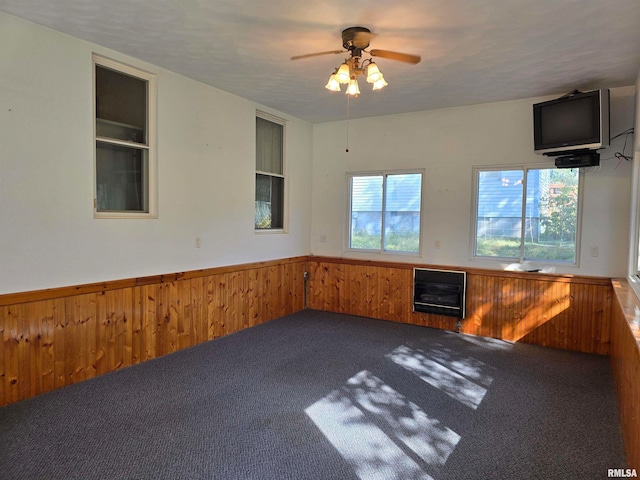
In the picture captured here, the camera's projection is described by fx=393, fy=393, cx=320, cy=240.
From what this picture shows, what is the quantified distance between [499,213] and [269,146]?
315cm

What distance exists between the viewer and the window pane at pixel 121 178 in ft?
11.6

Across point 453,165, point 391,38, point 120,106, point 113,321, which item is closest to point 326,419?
point 113,321

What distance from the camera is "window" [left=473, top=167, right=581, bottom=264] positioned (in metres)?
4.50

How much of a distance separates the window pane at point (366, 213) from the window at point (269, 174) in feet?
3.54

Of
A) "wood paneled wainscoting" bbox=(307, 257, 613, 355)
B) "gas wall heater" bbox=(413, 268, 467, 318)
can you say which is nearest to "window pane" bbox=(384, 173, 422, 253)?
"wood paneled wainscoting" bbox=(307, 257, 613, 355)

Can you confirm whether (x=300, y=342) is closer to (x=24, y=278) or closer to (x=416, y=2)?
(x=24, y=278)

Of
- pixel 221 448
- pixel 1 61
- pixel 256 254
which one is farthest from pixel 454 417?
pixel 1 61

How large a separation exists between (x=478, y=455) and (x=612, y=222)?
325 centimetres

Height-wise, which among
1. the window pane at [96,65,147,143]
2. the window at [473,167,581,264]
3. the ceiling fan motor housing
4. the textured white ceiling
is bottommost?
the window at [473,167,581,264]

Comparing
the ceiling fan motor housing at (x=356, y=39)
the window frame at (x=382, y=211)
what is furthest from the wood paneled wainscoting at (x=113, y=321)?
the ceiling fan motor housing at (x=356, y=39)

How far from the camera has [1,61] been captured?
283 cm

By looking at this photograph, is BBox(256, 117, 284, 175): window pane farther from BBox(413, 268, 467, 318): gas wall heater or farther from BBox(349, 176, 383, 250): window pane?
BBox(413, 268, 467, 318): gas wall heater

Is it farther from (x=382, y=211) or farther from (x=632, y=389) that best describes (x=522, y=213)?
(x=632, y=389)

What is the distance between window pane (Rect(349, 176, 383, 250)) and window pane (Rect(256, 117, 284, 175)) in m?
1.16
